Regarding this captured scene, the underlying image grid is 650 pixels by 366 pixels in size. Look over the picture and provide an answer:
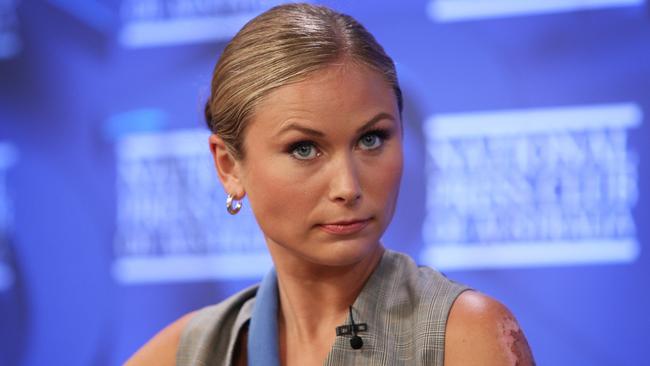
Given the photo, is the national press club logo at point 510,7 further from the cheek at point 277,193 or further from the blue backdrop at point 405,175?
the cheek at point 277,193

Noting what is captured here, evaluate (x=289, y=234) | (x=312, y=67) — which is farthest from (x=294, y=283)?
(x=312, y=67)

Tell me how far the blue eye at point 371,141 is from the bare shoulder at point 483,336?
278 mm

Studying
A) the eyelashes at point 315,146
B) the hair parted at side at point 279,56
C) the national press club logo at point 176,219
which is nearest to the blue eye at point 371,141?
the eyelashes at point 315,146

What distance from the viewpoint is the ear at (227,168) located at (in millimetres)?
1516

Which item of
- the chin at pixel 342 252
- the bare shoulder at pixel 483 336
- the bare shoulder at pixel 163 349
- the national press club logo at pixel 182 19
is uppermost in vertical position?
the national press club logo at pixel 182 19

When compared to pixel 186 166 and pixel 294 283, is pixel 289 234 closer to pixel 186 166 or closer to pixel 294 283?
pixel 294 283

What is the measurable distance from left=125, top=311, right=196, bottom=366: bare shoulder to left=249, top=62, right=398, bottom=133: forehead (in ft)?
1.64

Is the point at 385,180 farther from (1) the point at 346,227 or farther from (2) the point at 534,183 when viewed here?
(2) the point at 534,183

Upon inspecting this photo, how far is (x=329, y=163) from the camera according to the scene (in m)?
1.35

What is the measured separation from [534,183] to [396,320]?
2.96ft

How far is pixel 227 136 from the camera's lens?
4.91ft

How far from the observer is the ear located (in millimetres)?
1516

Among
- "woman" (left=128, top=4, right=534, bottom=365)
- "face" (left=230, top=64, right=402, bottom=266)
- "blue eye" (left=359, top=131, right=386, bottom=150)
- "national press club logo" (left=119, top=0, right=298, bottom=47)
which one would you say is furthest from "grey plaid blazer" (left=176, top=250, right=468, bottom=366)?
"national press club logo" (left=119, top=0, right=298, bottom=47)

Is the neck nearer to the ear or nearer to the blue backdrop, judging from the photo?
the ear
